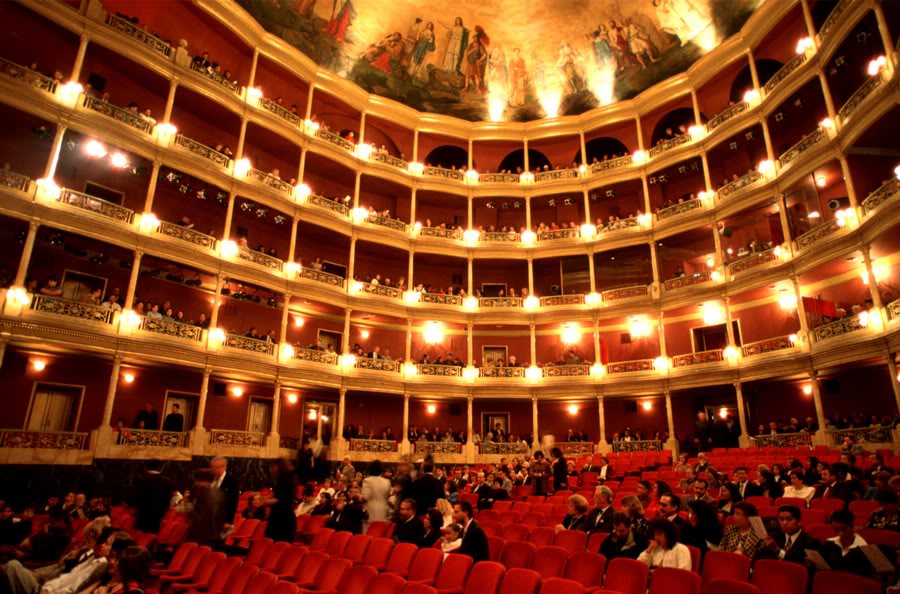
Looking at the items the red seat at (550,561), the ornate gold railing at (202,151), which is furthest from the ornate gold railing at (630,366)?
the red seat at (550,561)

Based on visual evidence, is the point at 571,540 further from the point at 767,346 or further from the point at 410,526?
the point at 767,346

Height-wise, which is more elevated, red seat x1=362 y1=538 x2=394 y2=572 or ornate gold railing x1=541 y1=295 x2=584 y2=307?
ornate gold railing x1=541 y1=295 x2=584 y2=307

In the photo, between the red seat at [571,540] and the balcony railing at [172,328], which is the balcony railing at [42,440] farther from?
the red seat at [571,540]

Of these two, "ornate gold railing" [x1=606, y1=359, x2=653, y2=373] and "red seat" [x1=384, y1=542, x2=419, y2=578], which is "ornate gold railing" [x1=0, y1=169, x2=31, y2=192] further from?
"ornate gold railing" [x1=606, y1=359, x2=653, y2=373]

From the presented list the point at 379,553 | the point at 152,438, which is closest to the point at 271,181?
the point at 152,438

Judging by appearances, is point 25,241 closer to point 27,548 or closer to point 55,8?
point 55,8

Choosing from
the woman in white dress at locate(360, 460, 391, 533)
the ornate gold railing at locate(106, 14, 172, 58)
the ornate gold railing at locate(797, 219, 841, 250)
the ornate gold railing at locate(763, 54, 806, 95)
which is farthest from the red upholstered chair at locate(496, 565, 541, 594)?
the ornate gold railing at locate(763, 54, 806, 95)

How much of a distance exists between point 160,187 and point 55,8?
562 centimetres

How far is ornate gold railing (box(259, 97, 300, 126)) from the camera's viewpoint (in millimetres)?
20453

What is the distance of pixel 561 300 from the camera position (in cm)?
2358

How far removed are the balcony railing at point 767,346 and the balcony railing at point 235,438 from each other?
16.2 m

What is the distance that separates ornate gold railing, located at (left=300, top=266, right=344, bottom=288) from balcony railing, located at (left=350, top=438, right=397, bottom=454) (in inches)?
228

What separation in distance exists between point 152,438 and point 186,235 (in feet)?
20.1

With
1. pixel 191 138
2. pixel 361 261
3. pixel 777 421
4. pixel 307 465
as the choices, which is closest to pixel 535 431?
pixel 777 421
